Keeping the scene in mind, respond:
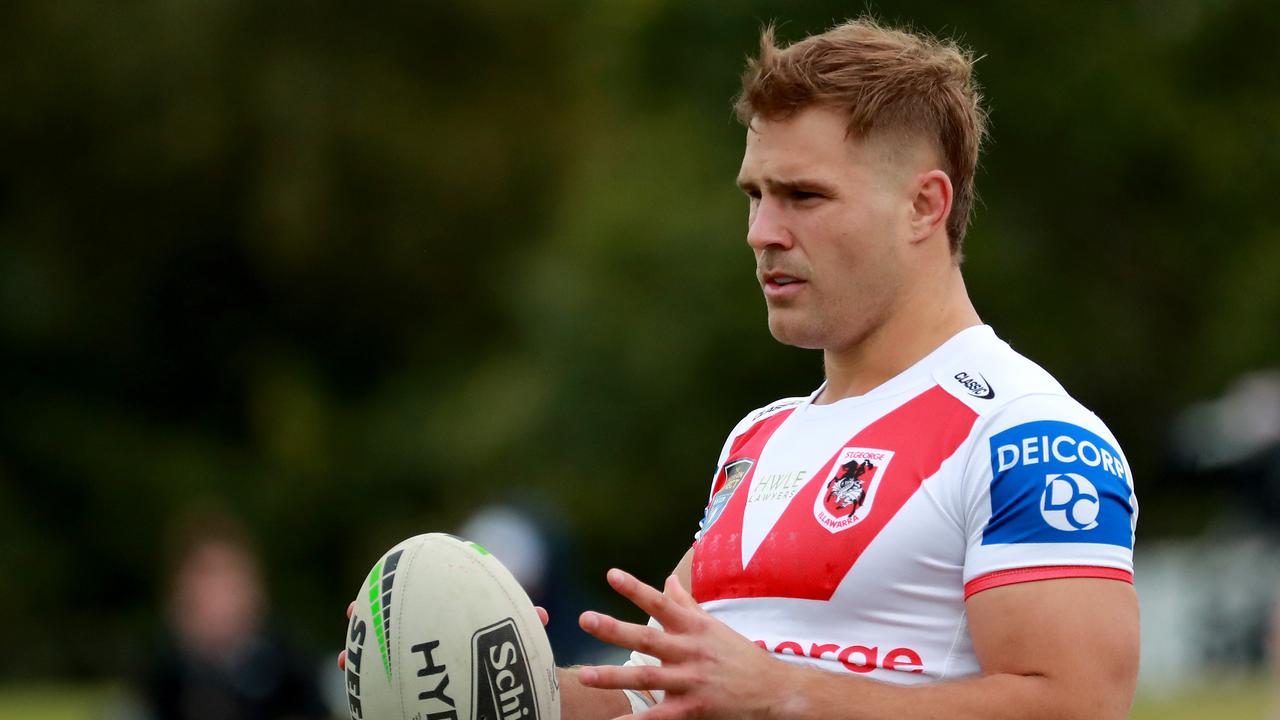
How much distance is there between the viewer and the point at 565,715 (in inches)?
162

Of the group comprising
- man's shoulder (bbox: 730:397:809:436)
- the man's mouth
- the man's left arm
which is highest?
the man's mouth

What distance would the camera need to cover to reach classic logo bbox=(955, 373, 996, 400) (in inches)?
147

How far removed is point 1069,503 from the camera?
138 inches

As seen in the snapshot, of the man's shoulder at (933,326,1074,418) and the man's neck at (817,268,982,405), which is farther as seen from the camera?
the man's neck at (817,268,982,405)

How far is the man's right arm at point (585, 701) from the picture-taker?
413cm

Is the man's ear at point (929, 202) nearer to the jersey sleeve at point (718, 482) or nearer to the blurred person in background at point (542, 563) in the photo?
the jersey sleeve at point (718, 482)

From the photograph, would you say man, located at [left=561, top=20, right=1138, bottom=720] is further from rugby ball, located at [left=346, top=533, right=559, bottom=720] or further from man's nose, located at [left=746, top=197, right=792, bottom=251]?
rugby ball, located at [left=346, top=533, right=559, bottom=720]

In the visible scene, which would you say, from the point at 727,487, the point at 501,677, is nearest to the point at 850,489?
the point at 727,487

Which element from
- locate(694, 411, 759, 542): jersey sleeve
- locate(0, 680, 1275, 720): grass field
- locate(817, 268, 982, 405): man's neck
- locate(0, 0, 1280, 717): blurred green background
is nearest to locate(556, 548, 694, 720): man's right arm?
locate(694, 411, 759, 542): jersey sleeve

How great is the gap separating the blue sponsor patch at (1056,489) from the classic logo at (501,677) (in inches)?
41.6

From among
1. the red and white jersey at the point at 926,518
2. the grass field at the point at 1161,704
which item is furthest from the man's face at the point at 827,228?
the grass field at the point at 1161,704

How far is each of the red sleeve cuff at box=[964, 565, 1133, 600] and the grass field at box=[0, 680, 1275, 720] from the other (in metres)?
9.46

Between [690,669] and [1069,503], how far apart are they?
32.4 inches

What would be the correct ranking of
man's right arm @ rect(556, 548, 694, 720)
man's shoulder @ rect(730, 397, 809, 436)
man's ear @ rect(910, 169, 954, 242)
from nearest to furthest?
1. man's ear @ rect(910, 169, 954, 242)
2. man's right arm @ rect(556, 548, 694, 720)
3. man's shoulder @ rect(730, 397, 809, 436)
